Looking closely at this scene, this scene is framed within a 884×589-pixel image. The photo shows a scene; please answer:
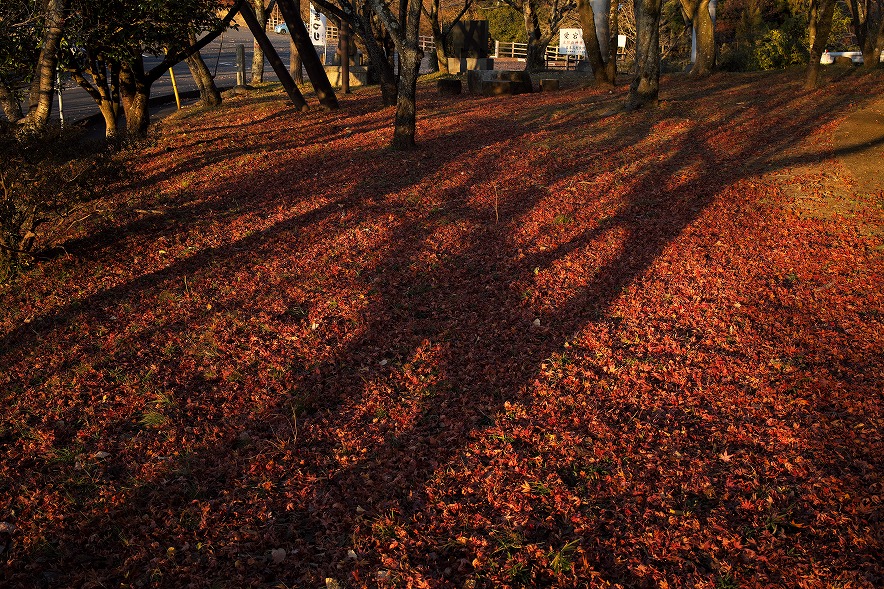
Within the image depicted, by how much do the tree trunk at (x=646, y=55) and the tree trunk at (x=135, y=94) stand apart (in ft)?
34.4

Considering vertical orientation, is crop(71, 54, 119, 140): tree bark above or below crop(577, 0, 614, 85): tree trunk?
below

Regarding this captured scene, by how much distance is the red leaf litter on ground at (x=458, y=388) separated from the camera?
346 cm

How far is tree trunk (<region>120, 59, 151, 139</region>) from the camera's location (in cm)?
1374

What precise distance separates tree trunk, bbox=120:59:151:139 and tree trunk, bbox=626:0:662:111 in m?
10.5

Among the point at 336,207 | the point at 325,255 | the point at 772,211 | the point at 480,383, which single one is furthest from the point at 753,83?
the point at 480,383

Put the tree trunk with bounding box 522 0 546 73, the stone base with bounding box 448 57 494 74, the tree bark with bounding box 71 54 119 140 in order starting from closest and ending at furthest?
the tree bark with bounding box 71 54 119 140 → the tree trunk with bounding box 522 0 546 73 → the stone base with bounding box 448 57 494 74

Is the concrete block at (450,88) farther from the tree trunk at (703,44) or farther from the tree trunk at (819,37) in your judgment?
the tree trunk at (819,37)

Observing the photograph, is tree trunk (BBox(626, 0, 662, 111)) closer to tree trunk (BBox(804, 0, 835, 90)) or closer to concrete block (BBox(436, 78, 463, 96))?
tree trunk (BBox(804, 0, 835, 90))

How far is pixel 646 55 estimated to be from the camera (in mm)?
14617

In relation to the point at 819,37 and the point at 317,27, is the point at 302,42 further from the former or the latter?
the point at 819,37

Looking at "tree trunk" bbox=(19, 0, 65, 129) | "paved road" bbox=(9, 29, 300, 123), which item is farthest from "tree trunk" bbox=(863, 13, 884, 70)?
"tree trunk" bbox=(19, 0, 65, 129)

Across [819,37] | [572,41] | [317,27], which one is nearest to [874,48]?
[819,37]

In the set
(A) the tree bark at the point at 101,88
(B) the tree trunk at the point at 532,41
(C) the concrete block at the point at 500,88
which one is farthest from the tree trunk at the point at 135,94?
(B) the tree trunk at the point at 532,41

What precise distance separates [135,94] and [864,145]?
13.7 meters
